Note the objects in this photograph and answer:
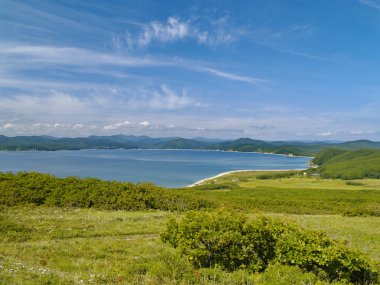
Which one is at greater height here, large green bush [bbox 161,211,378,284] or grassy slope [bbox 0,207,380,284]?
large green bush [bbox 161,211,378,284]

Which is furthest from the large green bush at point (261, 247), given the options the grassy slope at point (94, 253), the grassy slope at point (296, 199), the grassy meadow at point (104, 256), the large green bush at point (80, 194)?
the large green bush at point (80, 194)

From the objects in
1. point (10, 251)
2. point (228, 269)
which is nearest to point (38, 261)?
point (10, 251)

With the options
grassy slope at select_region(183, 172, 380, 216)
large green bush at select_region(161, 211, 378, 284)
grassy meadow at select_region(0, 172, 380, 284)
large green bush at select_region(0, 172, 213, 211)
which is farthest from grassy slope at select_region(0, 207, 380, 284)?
grassy slope at select_region(183, 172, 380, 216)

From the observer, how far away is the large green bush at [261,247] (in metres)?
8.35

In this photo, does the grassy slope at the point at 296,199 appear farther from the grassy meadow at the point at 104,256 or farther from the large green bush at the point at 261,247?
the large green bush at the point at 261,247

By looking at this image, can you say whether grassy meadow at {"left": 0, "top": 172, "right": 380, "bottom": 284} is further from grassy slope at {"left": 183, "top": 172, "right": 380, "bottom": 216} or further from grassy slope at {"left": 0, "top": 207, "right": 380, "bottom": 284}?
grassy slope at {"left": 183, "top": 172, "right": 380, "bottom": 216}

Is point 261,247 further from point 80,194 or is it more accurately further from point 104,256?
point 80,194

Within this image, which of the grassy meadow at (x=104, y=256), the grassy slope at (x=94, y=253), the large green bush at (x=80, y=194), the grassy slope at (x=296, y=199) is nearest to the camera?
the grassy meadow at (x=104, y=256)

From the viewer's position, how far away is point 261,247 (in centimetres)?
948

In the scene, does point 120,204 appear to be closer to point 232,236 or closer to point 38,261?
point 38,261

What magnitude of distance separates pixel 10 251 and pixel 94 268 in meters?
4.05

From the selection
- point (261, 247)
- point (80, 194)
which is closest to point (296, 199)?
point (80, 194)

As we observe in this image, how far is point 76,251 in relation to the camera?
12.0m

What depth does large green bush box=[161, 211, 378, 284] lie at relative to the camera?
27.4 feet
